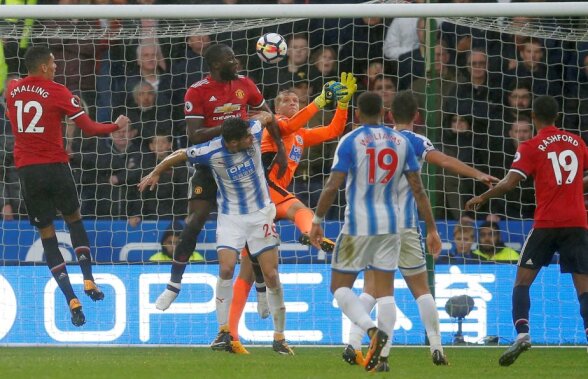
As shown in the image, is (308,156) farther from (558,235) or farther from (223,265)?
(558,235)

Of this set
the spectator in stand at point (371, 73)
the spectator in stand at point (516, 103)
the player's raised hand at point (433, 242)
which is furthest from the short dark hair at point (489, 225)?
the player's raised hand at point (433, 242)

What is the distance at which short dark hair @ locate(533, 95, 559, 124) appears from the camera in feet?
29.9

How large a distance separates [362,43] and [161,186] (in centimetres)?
249

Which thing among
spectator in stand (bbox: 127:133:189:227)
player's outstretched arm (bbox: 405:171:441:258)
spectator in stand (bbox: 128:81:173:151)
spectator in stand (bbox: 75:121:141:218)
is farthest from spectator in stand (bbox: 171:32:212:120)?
player's outstretched arm (bbox: 405:171:441:258)

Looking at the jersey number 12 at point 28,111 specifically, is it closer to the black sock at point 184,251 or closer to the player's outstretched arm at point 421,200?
the black sock at point 184,251

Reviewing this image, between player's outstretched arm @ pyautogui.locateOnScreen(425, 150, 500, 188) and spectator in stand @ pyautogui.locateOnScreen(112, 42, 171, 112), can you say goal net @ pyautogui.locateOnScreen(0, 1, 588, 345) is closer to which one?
spectator in stand @ pyautogui.locateOnScreen(112, 42, 171, 112)

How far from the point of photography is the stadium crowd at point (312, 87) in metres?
12.3

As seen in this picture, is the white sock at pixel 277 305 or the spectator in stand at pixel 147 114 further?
the spectator in stand at pixel 147 114

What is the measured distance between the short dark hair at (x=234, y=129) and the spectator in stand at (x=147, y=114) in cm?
324

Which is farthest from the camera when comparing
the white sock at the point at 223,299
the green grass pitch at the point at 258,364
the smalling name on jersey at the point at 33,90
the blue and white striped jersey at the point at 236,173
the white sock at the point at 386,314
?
the smalling name on jersey at the point at 33,90

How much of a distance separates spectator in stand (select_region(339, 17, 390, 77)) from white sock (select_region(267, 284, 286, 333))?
3.55m

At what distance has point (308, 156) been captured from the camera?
12461mm

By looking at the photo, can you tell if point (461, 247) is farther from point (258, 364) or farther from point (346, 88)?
point (258, 364)

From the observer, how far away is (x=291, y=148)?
10867 mm
